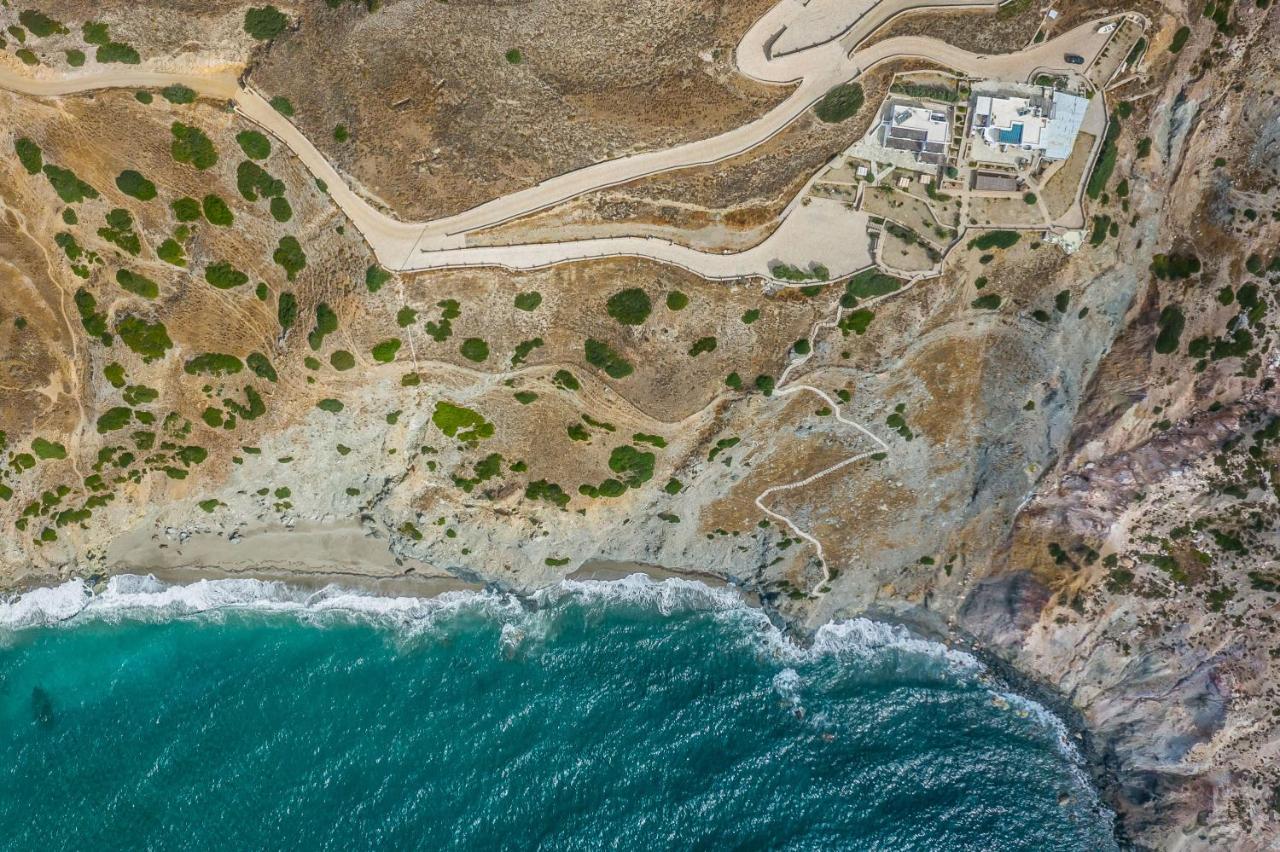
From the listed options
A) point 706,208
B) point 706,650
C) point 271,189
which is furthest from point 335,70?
point 706,650

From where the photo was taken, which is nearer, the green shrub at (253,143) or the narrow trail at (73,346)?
the green shrub at (253,143)

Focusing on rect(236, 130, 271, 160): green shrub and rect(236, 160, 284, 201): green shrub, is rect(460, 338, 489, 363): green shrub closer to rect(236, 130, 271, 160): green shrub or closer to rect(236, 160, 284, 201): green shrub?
rect(236, 160, 284, 201): green shrub

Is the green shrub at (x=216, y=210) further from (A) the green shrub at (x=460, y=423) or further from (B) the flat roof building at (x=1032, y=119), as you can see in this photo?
(B) the flat roof building at (x=1032, y=119)

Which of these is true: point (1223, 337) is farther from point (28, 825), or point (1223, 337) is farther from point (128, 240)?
point (28, 825)

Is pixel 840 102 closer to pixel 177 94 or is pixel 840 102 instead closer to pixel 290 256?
pixel 290 256

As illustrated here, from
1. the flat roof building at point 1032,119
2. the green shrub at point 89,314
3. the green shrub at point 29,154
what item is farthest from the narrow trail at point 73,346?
the flat roof building at point 1032,119

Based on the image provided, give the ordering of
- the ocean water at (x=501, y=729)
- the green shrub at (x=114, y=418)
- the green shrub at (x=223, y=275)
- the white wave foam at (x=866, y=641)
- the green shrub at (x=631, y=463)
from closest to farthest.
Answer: the green shrub at (x=223, y=275) → the green shrub at (x=114, y=418) → the green shrub at (x=631, y=463) → the ocean water at (x=501, y=729) → the white wave foam at (x=866, y=641)

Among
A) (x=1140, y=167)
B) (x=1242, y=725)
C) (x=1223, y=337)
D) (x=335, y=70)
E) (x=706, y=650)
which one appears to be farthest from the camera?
(x=706, y=650)
